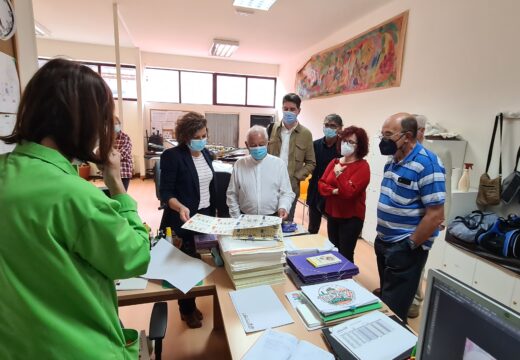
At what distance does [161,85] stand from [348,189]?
19.9ft

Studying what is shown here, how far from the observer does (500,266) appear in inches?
81.7

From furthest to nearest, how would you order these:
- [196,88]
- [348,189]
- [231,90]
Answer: [231,90] → [196,88] → [348,189]

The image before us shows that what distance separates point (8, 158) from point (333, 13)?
167 inches

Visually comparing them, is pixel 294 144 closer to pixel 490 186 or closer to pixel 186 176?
pixel 186 176

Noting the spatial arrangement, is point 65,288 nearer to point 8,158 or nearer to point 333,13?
point 8,158

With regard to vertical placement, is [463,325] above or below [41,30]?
below

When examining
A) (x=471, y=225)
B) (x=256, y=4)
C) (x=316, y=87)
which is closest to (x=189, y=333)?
(x=471, y=225)

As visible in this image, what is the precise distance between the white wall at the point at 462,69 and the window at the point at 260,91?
405cm

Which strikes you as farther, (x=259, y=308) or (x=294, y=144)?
(x=294, y=144)

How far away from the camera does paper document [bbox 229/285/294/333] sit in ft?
3.48

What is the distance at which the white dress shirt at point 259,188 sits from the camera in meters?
1.86

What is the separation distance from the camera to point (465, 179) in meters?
2.53

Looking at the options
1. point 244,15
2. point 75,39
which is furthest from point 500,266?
point 75,39

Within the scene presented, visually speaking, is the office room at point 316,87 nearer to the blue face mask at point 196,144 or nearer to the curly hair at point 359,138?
the curly hair at point 359,138
